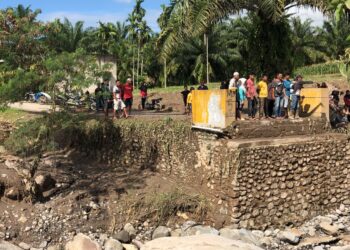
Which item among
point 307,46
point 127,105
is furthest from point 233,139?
point 307,46

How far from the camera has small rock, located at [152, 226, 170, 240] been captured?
39.2 ft

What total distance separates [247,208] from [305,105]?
4346mm

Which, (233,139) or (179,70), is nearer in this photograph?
(233,139)

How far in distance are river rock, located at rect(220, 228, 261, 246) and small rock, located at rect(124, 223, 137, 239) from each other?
232 centimetres

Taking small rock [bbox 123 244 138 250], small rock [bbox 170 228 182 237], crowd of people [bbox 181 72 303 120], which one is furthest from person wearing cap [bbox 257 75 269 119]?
small rock [bbox 123 244 138 250]

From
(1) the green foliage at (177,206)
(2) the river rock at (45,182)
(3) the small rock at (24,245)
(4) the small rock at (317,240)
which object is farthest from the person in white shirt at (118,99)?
(4) the small rock at (317,240)

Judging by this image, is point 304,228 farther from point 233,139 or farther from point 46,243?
point 46,243

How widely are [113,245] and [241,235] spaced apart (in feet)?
10.4

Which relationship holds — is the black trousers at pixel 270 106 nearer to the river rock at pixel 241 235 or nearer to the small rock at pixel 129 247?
the river rock at pixel 241 235

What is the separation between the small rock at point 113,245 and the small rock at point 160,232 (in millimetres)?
1018

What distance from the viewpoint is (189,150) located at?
1357cm

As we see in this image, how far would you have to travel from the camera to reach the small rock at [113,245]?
11180 millimetres

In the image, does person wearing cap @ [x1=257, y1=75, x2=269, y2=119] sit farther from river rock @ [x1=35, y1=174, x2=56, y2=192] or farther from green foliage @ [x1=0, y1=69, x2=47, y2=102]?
river rock @ [x1=35, y1=174, x2=56, y2=192]

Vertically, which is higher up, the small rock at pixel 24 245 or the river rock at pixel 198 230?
the river rock at pixel 198 230
